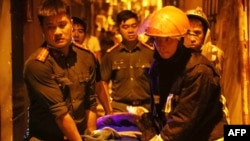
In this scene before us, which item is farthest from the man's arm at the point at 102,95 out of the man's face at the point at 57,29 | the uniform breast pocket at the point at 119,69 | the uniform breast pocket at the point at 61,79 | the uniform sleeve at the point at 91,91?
the uniform breast pocket at the point at 119,69

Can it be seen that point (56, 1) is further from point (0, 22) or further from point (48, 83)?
point (0, 22)

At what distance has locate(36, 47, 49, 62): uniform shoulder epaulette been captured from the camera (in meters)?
3.51

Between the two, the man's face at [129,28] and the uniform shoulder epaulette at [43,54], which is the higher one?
the man's face at [129,28]

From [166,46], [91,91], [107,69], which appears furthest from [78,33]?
[166,46]

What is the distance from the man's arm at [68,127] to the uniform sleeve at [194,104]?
670 millimetres

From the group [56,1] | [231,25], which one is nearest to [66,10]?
[56,1]

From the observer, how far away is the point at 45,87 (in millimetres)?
3471

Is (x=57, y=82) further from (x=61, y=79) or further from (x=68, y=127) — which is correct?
(x=68, y=127)

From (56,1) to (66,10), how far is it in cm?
10

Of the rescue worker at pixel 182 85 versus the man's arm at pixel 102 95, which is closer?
the rescue worker at pixel 182 85

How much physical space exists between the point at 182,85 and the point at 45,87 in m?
1.01

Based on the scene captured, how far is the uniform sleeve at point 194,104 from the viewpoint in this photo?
3199 millimetres

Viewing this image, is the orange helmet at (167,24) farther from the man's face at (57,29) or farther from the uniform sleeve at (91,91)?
the uniform sleeve at (91,91)

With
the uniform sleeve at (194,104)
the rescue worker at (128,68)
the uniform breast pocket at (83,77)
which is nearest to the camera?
the uniform sleeve at (194,104)
